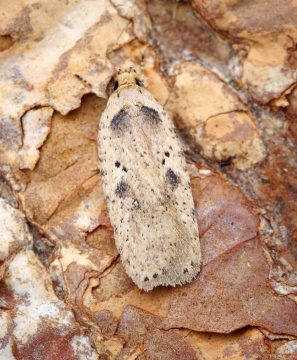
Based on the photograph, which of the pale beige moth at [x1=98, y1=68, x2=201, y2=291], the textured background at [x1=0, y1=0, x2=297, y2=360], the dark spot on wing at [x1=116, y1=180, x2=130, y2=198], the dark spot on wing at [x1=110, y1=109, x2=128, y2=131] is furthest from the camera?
the dark spot on wing at [x1=110, y1=109, x2=128, y2=131]

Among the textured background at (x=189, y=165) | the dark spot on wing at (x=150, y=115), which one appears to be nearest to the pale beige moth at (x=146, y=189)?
the dark spot on wing at (x=150, y=115)

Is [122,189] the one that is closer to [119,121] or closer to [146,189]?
[146,189]

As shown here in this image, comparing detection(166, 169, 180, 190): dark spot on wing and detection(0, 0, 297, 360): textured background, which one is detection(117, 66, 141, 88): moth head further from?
detection(166, 169, 180, 190): dark spot on wing

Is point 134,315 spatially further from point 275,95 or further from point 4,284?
point 275,95

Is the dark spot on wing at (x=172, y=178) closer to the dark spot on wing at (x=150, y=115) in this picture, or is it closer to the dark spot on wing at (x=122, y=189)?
the dark spot on wing at (x=122, y=189)

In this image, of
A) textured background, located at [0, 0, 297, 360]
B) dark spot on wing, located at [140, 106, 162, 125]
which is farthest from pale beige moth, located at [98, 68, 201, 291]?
textured background, located at [0, 0, 297, 360]

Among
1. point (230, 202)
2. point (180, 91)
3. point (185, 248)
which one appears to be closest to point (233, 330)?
point (185, 248)
